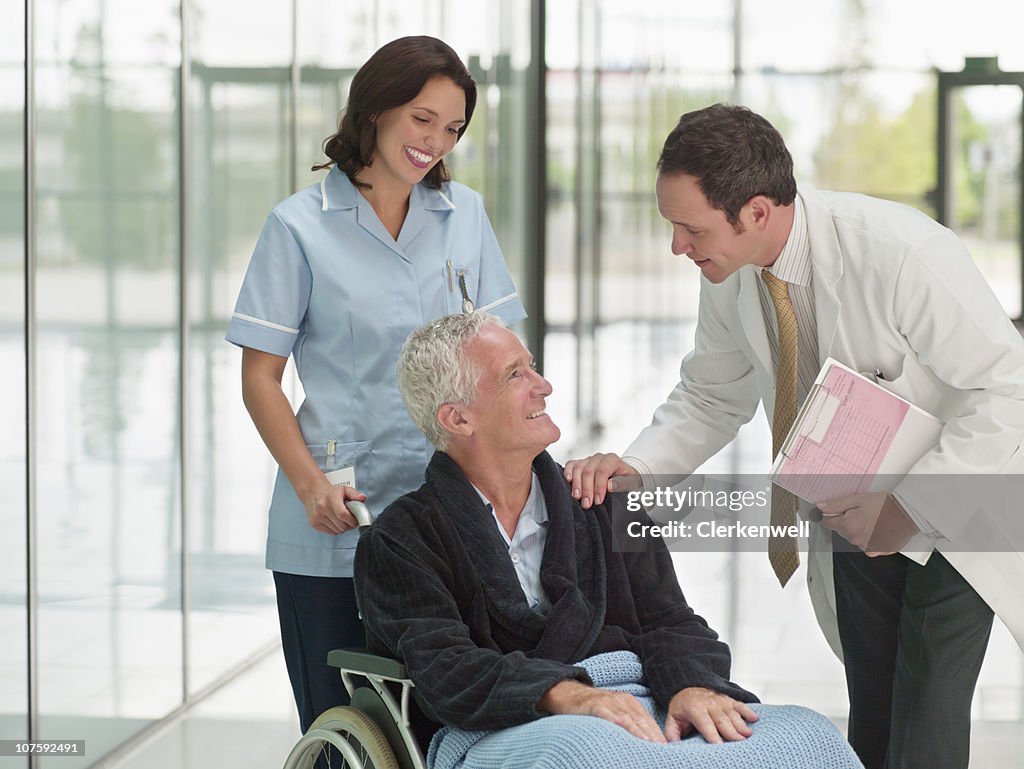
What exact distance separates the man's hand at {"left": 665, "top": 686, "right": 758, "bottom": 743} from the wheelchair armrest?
415 mm

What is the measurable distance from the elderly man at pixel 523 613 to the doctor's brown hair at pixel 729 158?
16.8 inches

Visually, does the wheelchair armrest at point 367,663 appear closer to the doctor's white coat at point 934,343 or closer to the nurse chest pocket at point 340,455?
the nurse chest pocket at point 340,455

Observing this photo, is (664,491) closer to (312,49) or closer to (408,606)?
(408,606)

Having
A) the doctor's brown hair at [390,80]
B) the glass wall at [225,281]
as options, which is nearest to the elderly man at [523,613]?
the doctor's brown hair at [390,80]

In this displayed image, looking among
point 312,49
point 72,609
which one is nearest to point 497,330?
point 72,609

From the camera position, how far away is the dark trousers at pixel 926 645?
216cm

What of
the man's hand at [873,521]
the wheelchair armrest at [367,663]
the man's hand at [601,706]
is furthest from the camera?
the man's hand at [873,521]

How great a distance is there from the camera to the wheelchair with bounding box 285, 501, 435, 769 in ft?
6.65

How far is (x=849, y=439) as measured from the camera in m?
2.10

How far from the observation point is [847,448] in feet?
6.92

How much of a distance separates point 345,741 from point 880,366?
1.05m

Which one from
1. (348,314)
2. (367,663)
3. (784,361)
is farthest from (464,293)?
(367,663)

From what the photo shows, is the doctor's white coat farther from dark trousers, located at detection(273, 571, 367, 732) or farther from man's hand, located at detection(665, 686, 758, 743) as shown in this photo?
dark trousers, located at detection(273, 571, 367, 732)

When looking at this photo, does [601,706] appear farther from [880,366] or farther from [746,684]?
[746,684]
